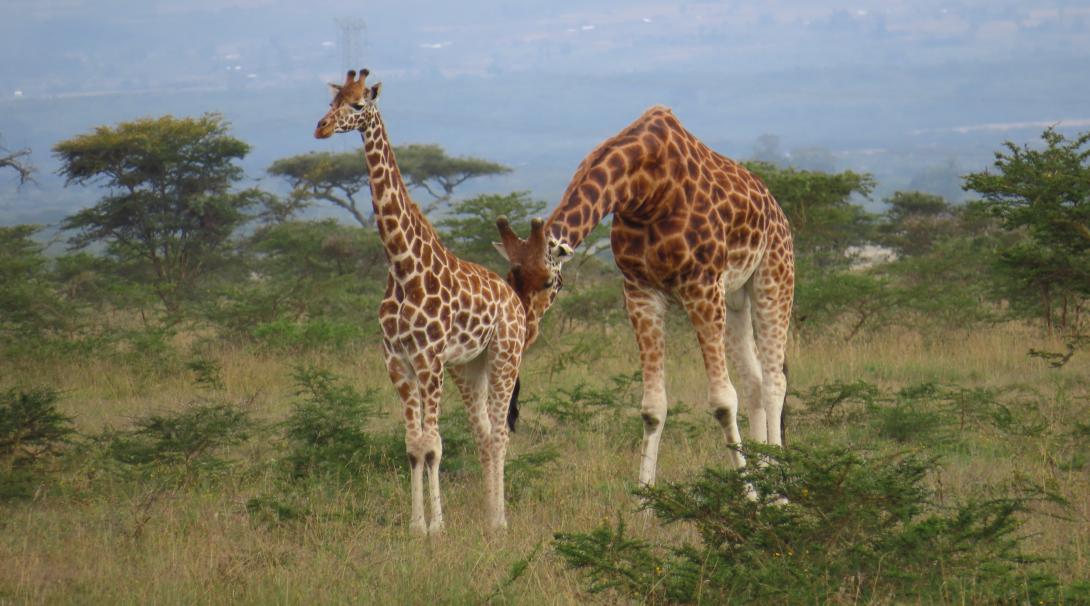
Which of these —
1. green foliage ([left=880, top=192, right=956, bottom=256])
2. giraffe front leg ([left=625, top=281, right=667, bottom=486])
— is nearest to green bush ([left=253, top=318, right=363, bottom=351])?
giraffe front leg ([left=625, top=281, right=667, bottom=486])

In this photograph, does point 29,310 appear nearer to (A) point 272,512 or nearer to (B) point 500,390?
(A) point 272,512

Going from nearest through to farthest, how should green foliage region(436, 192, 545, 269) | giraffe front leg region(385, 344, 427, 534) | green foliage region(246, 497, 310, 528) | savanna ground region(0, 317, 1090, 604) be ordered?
savanna ground region(0, 317, 1090, 604) < giraffe front leg region(385, 344, 427, 534) < green foliage region(246, 497, 310, 528) < green foliage region(436, 192, 545, 269)

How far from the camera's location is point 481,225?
17438 mm

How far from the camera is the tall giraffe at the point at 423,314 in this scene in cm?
603

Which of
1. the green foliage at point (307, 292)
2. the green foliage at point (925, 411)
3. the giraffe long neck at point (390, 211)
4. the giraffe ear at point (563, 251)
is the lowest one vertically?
the green foliage at point (307, 292)

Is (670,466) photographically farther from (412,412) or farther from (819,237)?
(819,237)

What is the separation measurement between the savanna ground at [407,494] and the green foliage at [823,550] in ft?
0.52

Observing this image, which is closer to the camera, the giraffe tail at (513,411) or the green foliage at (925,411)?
the giraffe tail at (513,411)

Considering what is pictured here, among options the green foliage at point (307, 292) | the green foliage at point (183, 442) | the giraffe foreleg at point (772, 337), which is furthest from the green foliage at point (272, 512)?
the green foliage at point (307, 292)

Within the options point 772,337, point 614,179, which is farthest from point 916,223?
point 614,179

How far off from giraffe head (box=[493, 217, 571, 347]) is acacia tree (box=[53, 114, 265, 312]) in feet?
49.5

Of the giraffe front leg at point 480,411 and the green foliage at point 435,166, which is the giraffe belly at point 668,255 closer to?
the giraffe front leg at point 480,411

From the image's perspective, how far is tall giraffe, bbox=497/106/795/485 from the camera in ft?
20.4

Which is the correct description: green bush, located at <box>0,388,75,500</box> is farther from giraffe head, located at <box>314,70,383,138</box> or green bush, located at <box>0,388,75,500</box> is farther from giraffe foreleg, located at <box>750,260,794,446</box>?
giraffe foreleg, located at <box>750,260,794,446</box>
